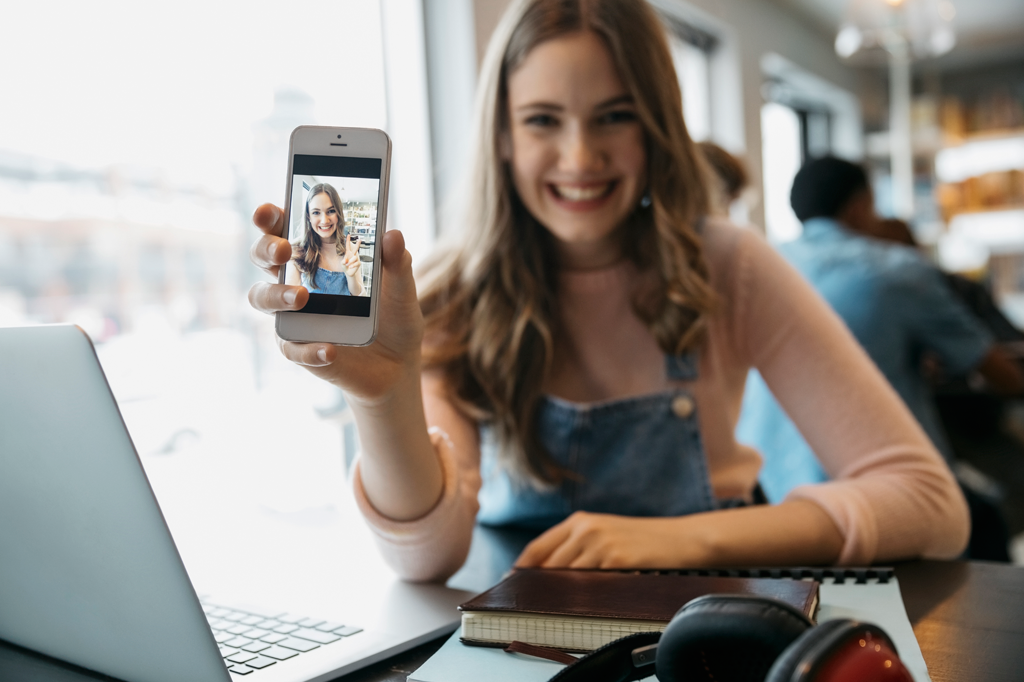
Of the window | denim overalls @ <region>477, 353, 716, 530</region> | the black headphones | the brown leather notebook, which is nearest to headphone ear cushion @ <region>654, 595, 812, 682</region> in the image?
the black headphones

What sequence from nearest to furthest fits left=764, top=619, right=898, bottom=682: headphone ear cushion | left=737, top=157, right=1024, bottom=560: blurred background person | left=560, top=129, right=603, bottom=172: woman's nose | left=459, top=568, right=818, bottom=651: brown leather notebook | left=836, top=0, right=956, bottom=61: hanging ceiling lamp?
left=764, top=619, right=898, bottom=682: headphone ear cushion
left=459, top=568, right=818, bottom=651: brown leather notebook
left=560, top=129, right=603, bottom=172: woman's nose
left=737, top=157, right=1024, bottom=560: blurred background person
left=836, top=0, right=956, bottom=61: hanging ceiling lamp

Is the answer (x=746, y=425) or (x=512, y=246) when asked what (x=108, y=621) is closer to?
(x=512, y=246)

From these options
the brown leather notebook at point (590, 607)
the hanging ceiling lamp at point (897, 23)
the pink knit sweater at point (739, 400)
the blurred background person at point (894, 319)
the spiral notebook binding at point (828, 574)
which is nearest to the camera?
the brown leather notebook at point (590, 607)

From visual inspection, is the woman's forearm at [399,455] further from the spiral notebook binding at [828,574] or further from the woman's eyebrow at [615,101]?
the woman's eyebrow at [615,101]

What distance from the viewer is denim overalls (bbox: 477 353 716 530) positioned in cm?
100

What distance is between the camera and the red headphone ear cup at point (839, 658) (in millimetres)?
323

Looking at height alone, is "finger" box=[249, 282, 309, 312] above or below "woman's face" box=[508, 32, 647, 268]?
below

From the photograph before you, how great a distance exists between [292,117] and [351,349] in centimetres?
114

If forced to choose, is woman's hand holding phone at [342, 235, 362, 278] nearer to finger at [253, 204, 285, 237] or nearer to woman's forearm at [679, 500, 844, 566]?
finger at [253, 204, 285, 237]

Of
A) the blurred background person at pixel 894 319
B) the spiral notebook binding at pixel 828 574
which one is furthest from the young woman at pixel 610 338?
A: the blurred background person at pixel 894 319

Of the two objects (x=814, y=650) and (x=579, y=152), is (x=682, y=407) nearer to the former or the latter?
(x=579, y=152)

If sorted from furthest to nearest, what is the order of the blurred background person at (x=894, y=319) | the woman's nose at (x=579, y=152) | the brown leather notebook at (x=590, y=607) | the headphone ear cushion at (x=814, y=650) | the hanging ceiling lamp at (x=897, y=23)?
1. the hanging ceiling lamp at (x=897, y=23)
2. the blurred background person at (x=894, y=319)
3. the woman's nose at (x=579, y=152)
4. the brown leather notebook at (x=590, y=607)
5. the headphone ear cushion at (x=814, y=650)

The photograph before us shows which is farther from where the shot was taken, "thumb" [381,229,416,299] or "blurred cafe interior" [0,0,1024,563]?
"blurred cafe interior" [0,0,1024,563]

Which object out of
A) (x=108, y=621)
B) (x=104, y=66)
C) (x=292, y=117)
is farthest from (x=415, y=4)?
(x=108, y=621)
